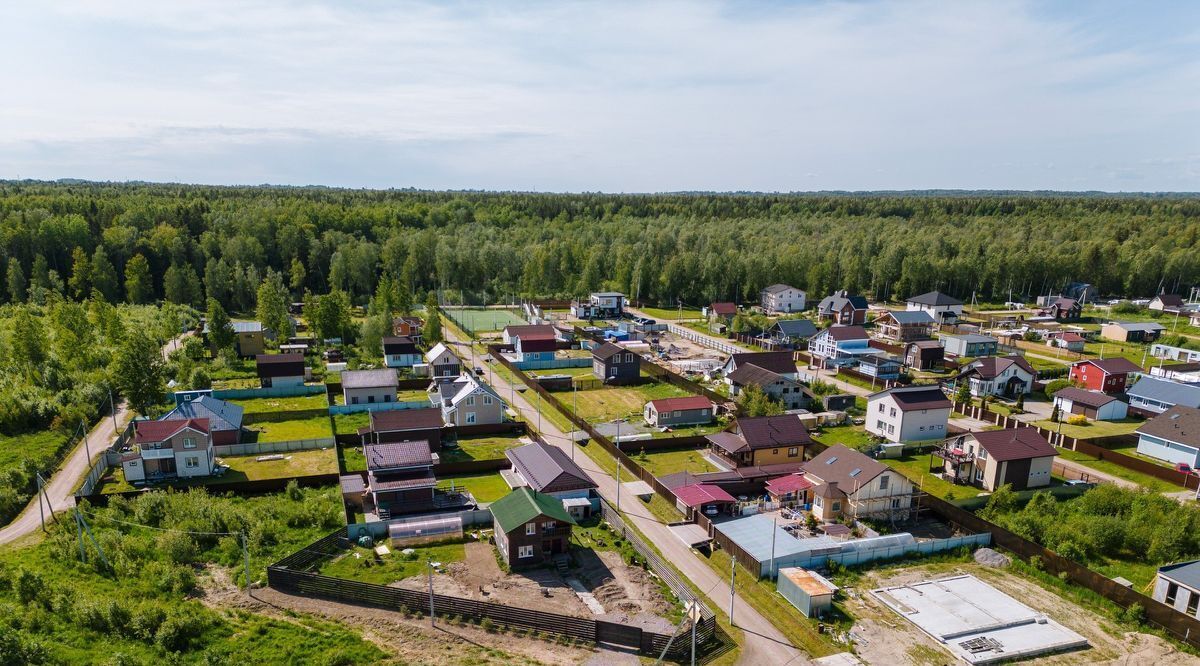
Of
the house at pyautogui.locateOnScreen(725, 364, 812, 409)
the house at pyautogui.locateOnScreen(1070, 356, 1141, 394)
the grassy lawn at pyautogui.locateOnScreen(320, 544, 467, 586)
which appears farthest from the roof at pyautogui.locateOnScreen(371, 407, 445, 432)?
the house at pyautogui.locateOnScreen(1070, 356, 1141, 394)

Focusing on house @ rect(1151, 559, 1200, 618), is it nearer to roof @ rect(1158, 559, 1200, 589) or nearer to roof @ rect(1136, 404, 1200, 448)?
roof @ rect(1158, 559, 1200, 589)

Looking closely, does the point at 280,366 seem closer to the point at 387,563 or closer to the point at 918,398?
the point at 387,563

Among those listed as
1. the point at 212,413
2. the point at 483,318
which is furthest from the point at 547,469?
the point at 483,318

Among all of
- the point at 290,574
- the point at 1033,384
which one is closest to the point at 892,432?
the point at 1033,384

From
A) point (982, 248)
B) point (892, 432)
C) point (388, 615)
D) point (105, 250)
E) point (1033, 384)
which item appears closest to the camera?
point (388, 615)

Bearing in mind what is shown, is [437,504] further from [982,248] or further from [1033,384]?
[982,248]

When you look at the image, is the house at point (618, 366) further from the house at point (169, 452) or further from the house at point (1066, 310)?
the house at point (1066, 310)
